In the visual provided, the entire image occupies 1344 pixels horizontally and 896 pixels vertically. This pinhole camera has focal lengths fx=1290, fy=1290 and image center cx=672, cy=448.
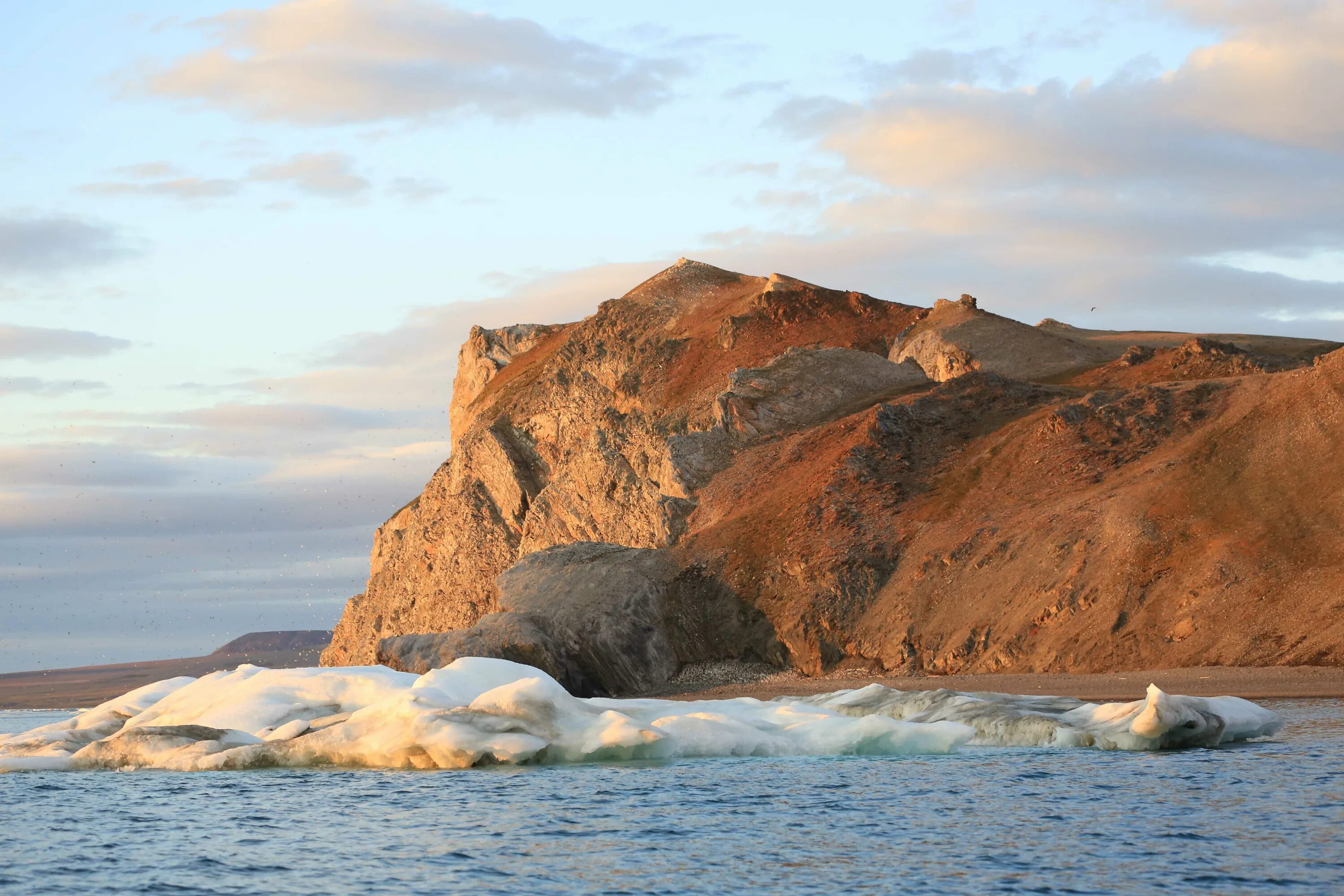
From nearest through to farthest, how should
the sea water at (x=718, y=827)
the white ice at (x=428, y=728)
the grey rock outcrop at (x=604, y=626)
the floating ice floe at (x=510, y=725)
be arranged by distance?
the sea water at (x=718, y=827) < the white ice at (x=428, y=728) < the floating ice floe at (x=510, y=725) < the grey rock outcrop at (x=604, y=626)

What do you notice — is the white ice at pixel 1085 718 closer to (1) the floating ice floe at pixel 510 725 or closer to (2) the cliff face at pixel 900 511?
(1) the floating ice floe at pixel 510 725

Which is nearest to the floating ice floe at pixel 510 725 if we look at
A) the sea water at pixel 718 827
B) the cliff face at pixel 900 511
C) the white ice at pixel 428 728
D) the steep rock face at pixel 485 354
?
the white ice at pixel 428 728

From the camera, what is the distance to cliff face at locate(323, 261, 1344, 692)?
165 ft

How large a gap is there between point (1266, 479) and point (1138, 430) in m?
9.48

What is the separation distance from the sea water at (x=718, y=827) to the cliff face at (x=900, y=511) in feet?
61.7

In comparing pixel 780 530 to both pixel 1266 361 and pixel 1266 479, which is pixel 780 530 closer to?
pixel 1266 479

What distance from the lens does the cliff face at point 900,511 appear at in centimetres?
5025

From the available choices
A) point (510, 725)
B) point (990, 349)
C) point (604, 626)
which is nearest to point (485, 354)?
point (990, 349)

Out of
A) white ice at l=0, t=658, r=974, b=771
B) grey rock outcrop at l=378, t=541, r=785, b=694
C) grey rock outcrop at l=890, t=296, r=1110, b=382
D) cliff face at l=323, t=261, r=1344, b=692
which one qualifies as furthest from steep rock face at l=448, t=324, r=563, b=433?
white ice at l=0, t=658, r=974, b=771

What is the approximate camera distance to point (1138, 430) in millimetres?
61594

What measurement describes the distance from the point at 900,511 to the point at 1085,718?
30.0m

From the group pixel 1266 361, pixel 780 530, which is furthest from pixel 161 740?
pixel 1266 361

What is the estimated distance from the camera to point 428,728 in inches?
1188

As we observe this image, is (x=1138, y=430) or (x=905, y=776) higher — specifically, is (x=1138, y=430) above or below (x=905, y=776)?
above
